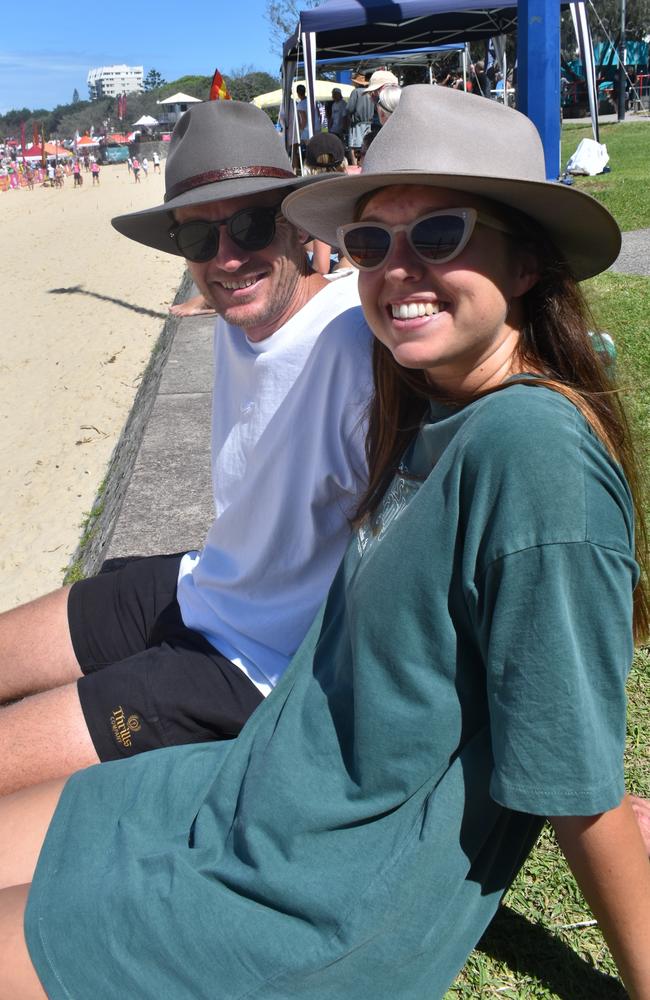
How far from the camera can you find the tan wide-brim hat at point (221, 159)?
2309 millimetres

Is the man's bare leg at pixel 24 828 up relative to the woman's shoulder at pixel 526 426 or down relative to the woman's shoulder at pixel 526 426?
down

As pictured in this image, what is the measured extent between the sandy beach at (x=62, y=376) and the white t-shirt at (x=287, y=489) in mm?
3435

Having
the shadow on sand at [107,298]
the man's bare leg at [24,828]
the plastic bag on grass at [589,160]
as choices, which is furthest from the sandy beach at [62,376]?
the plastic bag on grass at [589,160]

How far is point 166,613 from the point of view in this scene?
2.43 meters

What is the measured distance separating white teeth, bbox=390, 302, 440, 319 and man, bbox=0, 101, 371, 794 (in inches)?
17.0

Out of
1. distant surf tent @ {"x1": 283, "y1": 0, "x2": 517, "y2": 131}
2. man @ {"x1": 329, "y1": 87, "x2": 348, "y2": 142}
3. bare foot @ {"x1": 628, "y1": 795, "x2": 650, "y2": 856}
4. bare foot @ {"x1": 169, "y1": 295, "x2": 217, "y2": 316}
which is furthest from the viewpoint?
man @ {"x1": 329, "y1": 87, "x2": 348, "y2": 142}

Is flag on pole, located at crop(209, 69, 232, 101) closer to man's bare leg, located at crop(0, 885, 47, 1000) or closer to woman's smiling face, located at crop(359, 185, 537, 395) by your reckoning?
woman's smiling face, located at crop(359, 185, 537, 395)

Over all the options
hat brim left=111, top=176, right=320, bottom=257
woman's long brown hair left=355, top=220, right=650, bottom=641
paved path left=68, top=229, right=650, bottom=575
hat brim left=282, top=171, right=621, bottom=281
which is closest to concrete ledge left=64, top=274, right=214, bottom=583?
paved path left=68, top=229, right=650, bottom=575

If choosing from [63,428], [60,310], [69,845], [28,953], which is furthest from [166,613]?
[60,310]

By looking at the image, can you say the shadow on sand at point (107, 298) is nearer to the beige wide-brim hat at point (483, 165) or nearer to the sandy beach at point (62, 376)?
the sandy beach at point (62, 376)

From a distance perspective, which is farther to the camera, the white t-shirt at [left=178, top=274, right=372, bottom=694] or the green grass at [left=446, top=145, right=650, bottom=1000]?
the white t-shirt at [left=178, top=274, right=372, bottom=694]

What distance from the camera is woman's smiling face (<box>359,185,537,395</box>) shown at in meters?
1.46

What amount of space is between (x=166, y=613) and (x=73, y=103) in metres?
215

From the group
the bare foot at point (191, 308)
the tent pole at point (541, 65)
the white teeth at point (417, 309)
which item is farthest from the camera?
the bare foot at point (191, 308)
